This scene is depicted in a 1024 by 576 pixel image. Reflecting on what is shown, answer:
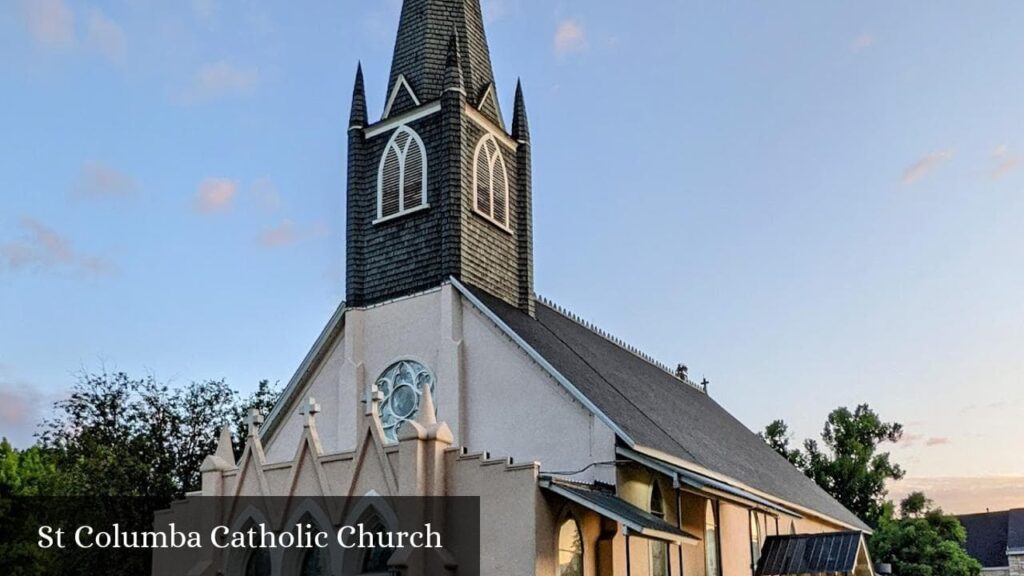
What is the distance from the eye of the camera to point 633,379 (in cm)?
3180

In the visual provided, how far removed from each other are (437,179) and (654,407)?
881 cm

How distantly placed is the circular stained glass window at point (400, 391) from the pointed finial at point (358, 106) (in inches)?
279

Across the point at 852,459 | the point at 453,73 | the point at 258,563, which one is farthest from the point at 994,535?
the point at 258,563

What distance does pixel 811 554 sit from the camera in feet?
86.5

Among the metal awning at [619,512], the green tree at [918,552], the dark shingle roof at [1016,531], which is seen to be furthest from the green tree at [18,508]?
→ the dark shingle roof at [1016,531]

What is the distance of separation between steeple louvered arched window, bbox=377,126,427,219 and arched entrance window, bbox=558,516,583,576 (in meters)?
10.0

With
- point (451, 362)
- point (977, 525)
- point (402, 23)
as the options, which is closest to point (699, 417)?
point (451, 362)

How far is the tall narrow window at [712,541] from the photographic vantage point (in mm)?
25375

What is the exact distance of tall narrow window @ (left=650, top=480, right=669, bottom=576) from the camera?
22.9 metres

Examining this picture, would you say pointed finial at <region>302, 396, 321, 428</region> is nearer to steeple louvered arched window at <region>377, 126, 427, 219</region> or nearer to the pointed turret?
the pointed turret

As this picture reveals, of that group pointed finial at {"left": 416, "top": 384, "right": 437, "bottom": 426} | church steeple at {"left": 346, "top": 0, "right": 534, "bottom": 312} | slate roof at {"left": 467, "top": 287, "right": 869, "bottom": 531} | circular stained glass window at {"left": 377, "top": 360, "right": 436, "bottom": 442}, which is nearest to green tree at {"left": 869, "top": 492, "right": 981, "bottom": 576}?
slate roof at {"left": 467, "top": 287, "right": 869, "bottom": 531}

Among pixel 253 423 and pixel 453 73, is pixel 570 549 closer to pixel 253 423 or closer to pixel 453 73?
pixel 253 423

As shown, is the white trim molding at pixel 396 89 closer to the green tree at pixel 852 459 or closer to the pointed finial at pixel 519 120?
the pointed finial at pixel 519 120

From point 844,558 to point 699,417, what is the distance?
1146cm
